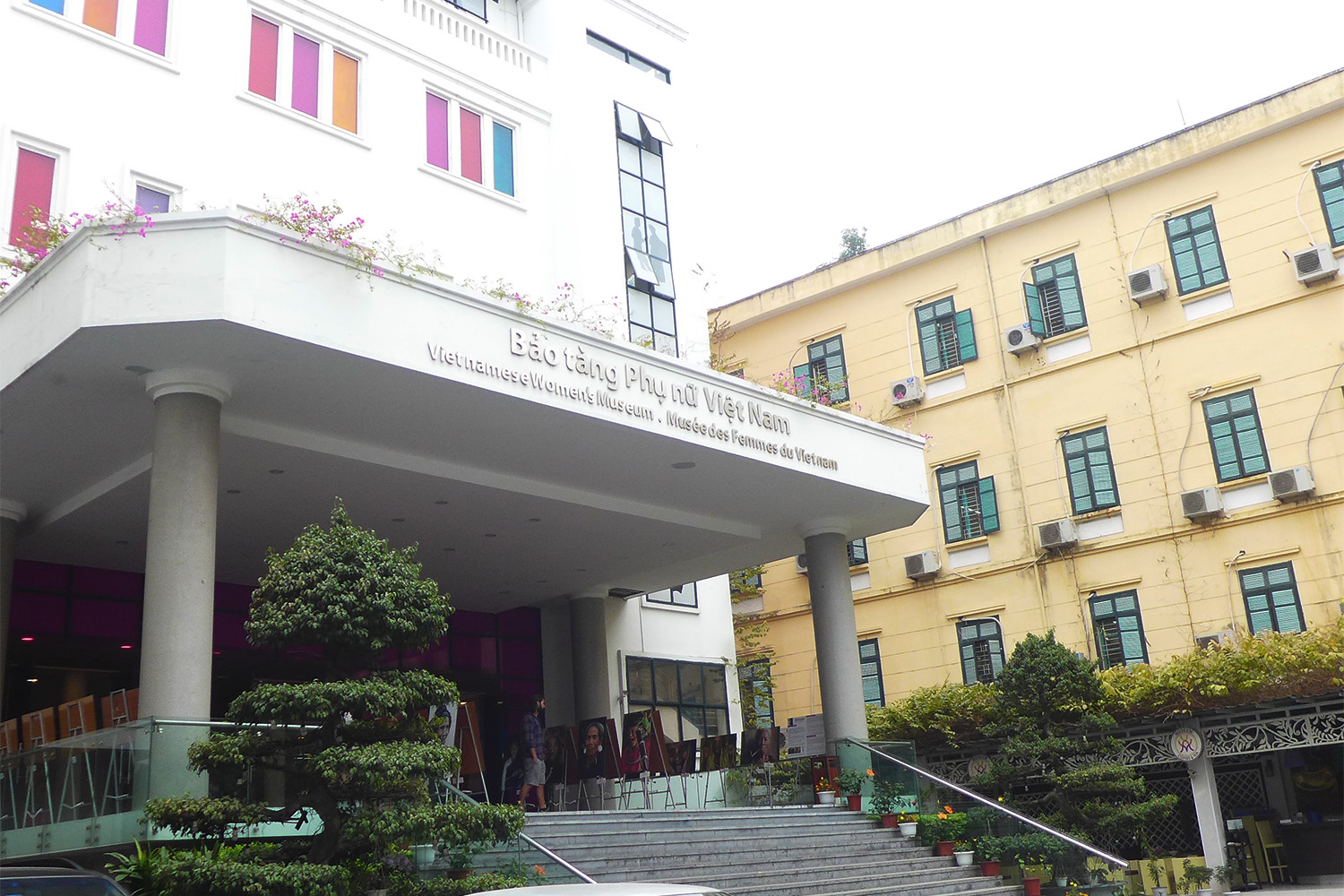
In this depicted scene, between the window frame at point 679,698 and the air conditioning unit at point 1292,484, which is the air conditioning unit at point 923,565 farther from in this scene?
the air conditioning unit at point 1292,484

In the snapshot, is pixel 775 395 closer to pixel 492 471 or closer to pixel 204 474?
pixel 492 471

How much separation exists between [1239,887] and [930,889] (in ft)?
21.9

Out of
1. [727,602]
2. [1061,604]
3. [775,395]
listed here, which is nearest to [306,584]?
[775,395]

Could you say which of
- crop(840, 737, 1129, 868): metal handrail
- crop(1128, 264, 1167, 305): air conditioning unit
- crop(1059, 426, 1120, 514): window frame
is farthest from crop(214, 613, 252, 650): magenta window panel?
crop(1128, 264, 1167, 305): air conditioning unit

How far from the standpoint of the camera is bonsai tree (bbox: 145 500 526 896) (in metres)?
8.58

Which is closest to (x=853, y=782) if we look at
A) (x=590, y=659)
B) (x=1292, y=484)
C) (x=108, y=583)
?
(x=590, y=659)

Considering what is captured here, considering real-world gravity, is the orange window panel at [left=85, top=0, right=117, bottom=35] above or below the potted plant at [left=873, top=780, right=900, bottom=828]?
above

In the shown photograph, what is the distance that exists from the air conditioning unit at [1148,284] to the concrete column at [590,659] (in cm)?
1030

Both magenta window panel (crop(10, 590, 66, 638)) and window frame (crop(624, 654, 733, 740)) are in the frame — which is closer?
magenta window panel (crop(10, 590, 66, 638))

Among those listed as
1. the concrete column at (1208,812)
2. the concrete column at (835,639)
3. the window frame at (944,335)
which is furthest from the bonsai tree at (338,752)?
the window frame at (944,335)

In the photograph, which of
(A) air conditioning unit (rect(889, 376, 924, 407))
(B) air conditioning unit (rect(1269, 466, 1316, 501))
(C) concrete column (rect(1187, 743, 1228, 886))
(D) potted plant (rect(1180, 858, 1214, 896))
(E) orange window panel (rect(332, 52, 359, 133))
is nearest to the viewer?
(D) potted plant (rect(1180, 858, 1214, 896))

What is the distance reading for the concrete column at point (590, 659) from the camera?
750 inches

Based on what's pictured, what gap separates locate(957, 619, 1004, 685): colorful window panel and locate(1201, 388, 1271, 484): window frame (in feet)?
15.4

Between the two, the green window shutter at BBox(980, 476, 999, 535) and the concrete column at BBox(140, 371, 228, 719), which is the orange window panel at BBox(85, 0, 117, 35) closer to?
the concrete column at BBox(140, 371, 228, 719)
